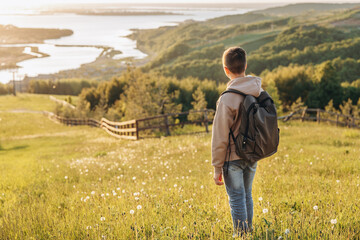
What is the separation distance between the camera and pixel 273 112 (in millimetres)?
3191

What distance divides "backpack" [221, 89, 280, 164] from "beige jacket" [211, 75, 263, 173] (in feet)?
0.19

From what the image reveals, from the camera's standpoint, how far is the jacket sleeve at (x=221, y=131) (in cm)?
322

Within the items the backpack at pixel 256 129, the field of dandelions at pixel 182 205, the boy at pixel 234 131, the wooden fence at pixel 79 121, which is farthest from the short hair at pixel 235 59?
the wooden fence at pixel 79 121

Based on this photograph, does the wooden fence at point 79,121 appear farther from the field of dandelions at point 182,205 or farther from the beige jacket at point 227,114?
the beige jacket at point 227,114

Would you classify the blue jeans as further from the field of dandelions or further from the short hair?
the short hair

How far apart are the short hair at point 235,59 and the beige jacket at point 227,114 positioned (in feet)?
0.45

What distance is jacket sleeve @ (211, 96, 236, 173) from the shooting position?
322 cm

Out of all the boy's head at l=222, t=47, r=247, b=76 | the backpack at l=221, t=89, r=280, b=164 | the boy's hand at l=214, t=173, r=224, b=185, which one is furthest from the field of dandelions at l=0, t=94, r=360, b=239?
the boy's head at l=222, t=47, r=247, b=76

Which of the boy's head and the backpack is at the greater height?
the boy's head

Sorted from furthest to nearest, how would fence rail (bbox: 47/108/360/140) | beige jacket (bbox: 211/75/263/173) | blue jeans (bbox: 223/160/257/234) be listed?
fence rail (bbox: 47/108/360/140) < blue jeans (bbox: 223/160/257/234) < beige jacket (bbox: 211/75/263/173)

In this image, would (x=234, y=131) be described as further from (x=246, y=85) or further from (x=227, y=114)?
(x=246, y=85)

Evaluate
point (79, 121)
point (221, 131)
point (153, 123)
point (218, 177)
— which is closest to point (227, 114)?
point (221, 131)

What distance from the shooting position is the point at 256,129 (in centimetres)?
312

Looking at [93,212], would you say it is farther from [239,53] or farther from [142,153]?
[142,153]
